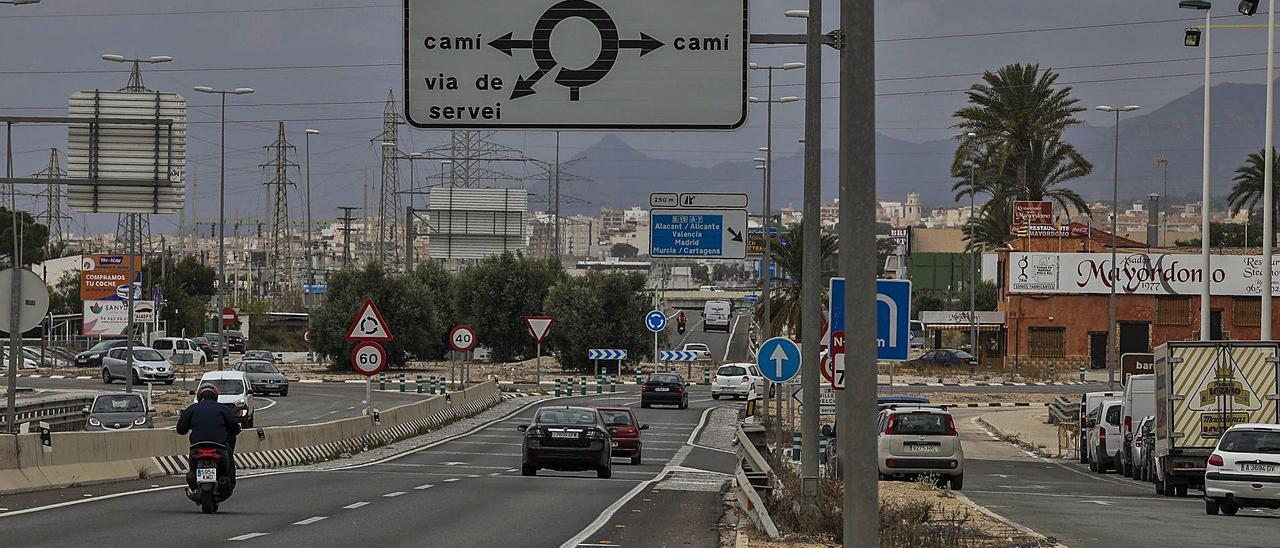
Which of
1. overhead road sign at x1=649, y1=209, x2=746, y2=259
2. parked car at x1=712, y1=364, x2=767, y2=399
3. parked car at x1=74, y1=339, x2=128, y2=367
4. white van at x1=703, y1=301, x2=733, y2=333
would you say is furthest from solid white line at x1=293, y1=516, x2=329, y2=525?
white van at x1=703, y1=301, x2=733, y2=333

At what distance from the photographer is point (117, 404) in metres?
40.8

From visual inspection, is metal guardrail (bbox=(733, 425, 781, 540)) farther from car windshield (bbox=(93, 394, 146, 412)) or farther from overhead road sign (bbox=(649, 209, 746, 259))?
car windshield (bbox=(93, 394, 146, 412))

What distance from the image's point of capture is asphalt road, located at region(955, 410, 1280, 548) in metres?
19.4

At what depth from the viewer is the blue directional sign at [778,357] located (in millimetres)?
26703

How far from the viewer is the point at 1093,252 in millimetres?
85938

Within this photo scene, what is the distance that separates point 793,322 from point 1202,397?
29.4 m

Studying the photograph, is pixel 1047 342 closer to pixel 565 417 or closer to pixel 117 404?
pixel 117 404

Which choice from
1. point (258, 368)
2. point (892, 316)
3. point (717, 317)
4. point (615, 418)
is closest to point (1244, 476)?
point (892, 316)

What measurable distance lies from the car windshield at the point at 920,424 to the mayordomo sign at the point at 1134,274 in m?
55.2

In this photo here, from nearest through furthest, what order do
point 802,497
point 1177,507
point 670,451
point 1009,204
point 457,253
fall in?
point 802,497 < point 1177,507 < point 670,451 < point 1009,204 < point 457,253

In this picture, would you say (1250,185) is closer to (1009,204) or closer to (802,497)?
(1009,204)

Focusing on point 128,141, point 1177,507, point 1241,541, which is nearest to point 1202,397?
point 1177,507

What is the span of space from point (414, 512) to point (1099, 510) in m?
10.9

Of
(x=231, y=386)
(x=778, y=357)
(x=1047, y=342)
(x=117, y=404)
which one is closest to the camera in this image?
(x=778, y=357)
